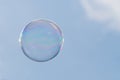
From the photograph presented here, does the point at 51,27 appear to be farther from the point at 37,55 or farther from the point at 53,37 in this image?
Result: the point at 37,55

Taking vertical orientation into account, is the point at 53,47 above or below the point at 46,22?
below

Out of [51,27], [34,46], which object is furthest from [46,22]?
[34,46]

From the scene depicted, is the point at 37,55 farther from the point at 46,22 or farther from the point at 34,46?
the point at 46,22

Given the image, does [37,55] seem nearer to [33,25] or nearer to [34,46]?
[34,46]

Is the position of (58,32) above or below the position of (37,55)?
above

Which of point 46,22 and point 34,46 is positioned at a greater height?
point 46,22

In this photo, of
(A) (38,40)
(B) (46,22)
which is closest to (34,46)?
(A) (38,40)

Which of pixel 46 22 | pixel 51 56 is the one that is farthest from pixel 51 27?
pixel 51 56
